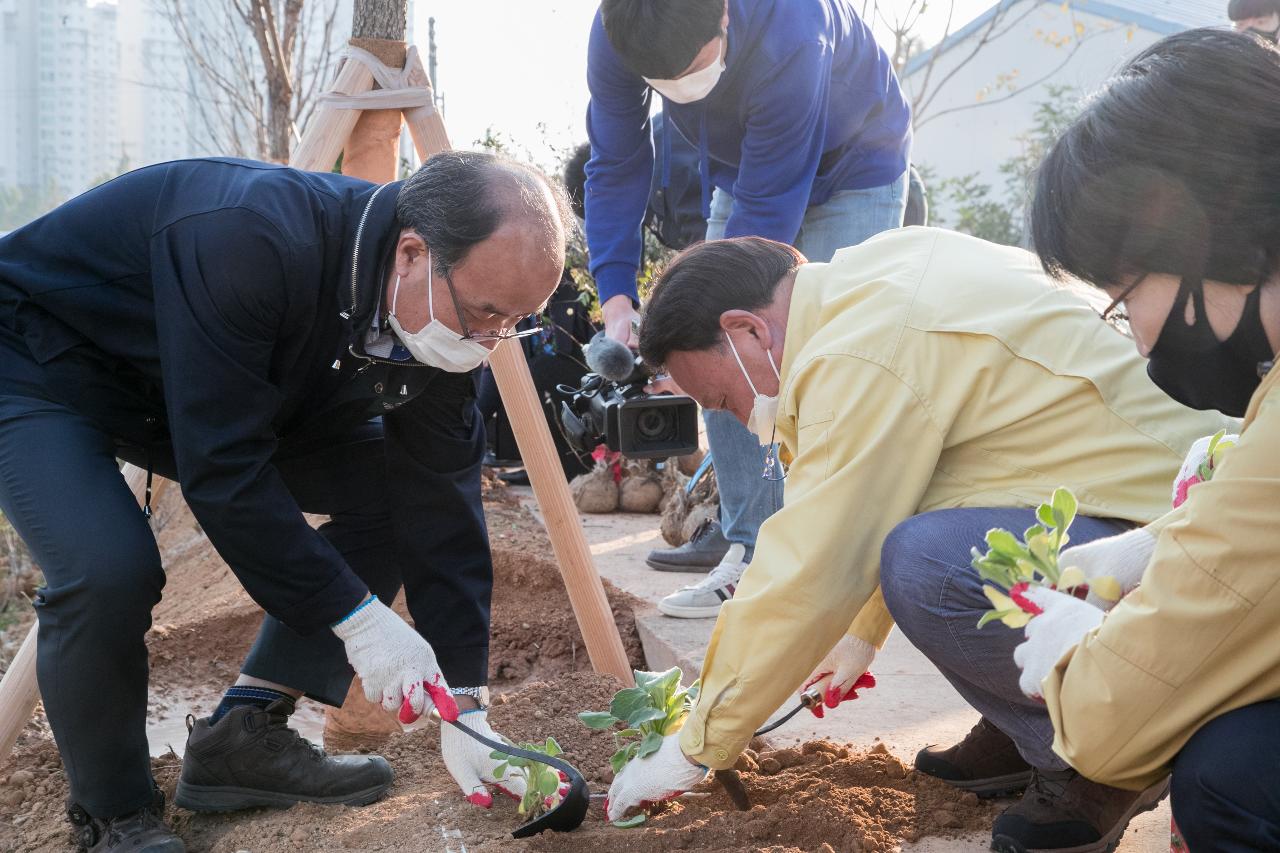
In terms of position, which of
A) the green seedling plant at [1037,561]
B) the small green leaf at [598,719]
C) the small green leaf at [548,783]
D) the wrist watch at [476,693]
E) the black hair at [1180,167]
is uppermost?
the black hair at [1180,167]

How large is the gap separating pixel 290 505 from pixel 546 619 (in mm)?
1973

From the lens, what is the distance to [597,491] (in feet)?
18.1

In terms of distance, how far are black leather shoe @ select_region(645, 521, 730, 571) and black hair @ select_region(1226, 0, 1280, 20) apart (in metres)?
2.40

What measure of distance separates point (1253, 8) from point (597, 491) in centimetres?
325

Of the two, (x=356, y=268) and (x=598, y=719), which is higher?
(x=356, y=268)

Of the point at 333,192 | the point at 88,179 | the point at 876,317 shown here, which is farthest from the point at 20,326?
the point at 88,179

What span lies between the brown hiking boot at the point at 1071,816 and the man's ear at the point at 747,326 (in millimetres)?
859

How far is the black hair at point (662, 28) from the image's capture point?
2.80 meters

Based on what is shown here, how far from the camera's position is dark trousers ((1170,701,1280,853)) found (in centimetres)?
133

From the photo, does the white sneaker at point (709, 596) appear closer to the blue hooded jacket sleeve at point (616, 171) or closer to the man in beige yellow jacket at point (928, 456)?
the blue hooded jacket sleeve at point (616, 171)

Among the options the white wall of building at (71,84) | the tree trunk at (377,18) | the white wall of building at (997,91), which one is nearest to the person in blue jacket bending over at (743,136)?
the tree trunk at (377,18)

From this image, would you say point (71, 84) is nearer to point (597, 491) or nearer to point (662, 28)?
point (597, 491)

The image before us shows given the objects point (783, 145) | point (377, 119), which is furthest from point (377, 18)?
point (783, 145)

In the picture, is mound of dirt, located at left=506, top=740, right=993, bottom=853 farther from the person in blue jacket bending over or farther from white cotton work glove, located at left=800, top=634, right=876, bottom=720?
the person in blue jacket bending over
